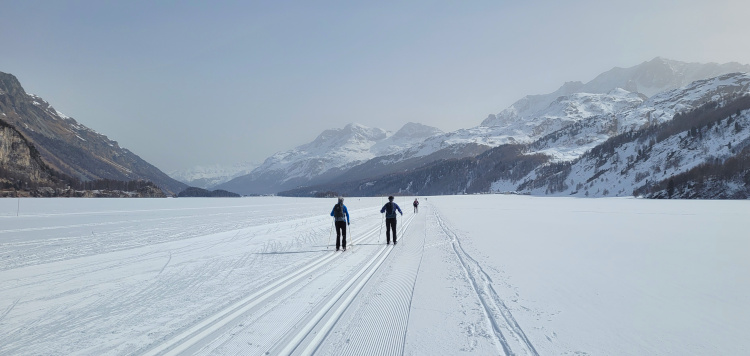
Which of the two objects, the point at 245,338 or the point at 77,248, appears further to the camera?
the point at 77,248

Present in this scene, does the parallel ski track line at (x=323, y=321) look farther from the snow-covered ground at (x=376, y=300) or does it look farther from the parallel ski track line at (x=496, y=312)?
the parallel ski track line at (x=496, y=312)

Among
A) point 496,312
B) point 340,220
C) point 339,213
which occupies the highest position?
point 339,213

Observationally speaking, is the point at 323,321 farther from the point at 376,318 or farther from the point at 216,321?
the point at 216,321

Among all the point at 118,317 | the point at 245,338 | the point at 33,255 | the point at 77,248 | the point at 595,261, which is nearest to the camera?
the point at 245,338

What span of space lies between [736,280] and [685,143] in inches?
5798

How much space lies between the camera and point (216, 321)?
225 inches

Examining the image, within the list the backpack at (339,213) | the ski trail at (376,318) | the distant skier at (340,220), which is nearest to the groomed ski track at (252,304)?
the ski trail at (376,318)

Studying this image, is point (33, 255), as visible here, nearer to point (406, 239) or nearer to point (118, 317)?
point (118, 317)

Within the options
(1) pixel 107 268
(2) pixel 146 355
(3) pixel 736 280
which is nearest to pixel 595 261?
(3) pixel 736 280

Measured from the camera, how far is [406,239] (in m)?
16.6

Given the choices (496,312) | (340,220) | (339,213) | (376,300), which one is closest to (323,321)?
(376,300)

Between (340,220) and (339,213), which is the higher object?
(339,213)

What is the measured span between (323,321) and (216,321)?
1.61 m

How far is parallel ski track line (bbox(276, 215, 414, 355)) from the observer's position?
468cm
